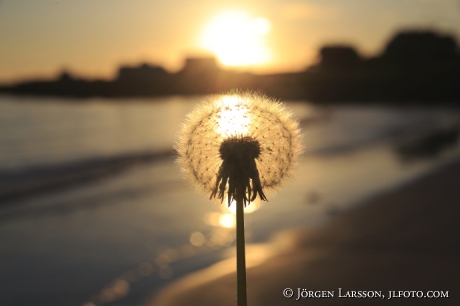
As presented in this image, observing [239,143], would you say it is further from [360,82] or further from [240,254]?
[360,82]

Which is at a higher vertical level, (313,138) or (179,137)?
(313,138)

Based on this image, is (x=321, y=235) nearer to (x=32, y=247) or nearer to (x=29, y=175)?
(x=32, y=247)

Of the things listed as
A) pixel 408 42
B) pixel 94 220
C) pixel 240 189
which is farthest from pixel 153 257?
pixel 408 42

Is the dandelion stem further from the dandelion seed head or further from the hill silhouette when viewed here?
the hill silhouette

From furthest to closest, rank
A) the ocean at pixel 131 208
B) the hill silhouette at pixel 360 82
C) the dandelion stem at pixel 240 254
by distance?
the hill silhouette at pixel 360 82, the ocean at pixel 131 208, the dandelion stem at pixel 240 254

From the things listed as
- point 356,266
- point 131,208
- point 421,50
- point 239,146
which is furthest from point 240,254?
point 421,50

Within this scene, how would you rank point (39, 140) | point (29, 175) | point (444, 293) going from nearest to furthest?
1. point (444, 293)
2. point (29, 175)
3. point (39, 140)

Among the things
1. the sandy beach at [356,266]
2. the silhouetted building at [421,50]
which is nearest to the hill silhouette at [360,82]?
→ the silhouetted building at [421,50]

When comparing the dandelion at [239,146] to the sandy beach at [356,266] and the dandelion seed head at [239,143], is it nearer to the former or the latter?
the dandelion seed head at [239,143]
